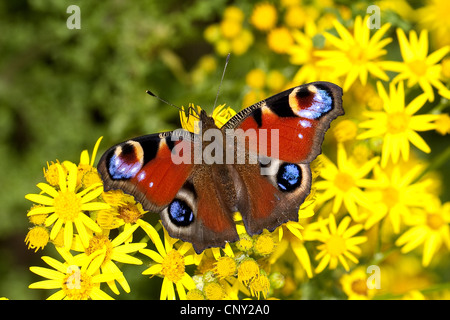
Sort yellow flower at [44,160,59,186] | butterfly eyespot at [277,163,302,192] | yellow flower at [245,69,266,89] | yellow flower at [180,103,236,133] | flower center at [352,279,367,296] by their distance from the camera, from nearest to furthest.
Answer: butterfly eyespot at [277,163,302,192] < yellow flower at [44,160,59,186] < yellow flower at [180,103,236,133] < flower center at [352,279,367,296] < yellow flower at [245,69,266,89]

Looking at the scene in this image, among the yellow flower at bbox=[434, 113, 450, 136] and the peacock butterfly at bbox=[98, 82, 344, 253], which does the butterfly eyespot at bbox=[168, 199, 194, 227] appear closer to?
the peacock butterfly at bbox=[98, 82, 344, 253]

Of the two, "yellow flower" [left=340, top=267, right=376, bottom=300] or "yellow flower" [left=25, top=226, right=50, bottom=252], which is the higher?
"yellow flower" [left=25, top=226, right=50, bottom=252]

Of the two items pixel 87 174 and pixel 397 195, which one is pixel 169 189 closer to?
pixel 87 174

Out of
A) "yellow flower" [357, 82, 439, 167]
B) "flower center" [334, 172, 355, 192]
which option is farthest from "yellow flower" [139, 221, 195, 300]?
"yellow flower" [357, 82, 439, 167]

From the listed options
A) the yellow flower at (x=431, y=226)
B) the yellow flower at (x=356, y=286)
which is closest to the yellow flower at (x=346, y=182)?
the yellow flower at (x=356, y=286)

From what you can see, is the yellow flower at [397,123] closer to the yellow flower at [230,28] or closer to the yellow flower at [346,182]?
the yellow flower at [346,182]

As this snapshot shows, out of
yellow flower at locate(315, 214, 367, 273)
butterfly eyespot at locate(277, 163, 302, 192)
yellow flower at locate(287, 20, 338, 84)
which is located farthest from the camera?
yellow flower at locate(287, 20, 338, 84)

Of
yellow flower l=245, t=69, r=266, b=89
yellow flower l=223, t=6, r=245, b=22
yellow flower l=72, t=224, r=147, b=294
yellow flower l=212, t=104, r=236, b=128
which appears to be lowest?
yellow flower l=72, t=224, r=147, b=294
